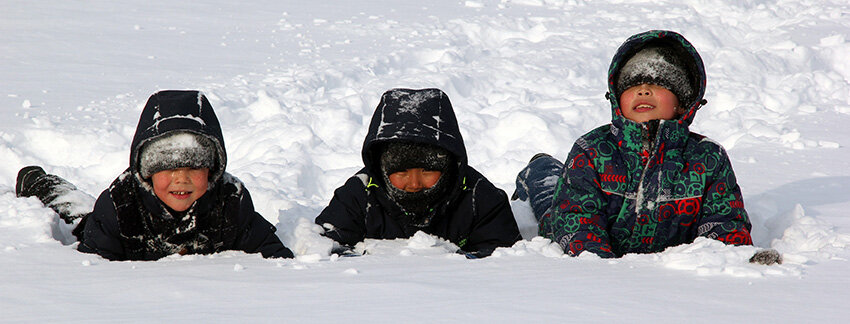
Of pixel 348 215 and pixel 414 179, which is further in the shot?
pixel 348 215

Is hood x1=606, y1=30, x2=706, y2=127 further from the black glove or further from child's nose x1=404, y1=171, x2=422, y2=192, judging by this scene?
the black glove

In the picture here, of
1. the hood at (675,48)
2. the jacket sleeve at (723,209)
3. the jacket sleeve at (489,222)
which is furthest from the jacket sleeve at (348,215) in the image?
the jacket sleeve at (723,209)

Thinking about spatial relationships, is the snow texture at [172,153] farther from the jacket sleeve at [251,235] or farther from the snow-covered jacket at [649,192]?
the snow-covered jacket at [649,192]

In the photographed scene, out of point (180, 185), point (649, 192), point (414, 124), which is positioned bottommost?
point (180, 185)

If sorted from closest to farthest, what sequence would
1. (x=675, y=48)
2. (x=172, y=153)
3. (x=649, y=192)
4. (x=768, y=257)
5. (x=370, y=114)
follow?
(x=768, y=257) < (x=172, y=153) < (x=649, y=192) < (x=675, y=48) < (x=370, y=114)

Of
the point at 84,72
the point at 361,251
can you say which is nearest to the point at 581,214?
the point at 361,251

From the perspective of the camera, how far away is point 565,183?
358 cm

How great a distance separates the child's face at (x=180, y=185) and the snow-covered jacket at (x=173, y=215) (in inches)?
1.9

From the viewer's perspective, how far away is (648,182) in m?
3.41

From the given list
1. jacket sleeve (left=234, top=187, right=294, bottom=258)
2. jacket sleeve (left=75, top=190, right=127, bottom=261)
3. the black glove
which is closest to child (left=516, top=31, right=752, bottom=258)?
the black glove

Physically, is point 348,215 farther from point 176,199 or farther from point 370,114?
point 370,114

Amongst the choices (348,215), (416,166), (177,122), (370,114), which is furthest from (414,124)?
(370,114)

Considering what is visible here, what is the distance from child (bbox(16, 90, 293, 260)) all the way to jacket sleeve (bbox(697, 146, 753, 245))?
170cm

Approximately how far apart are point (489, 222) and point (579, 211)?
1.59 ft
